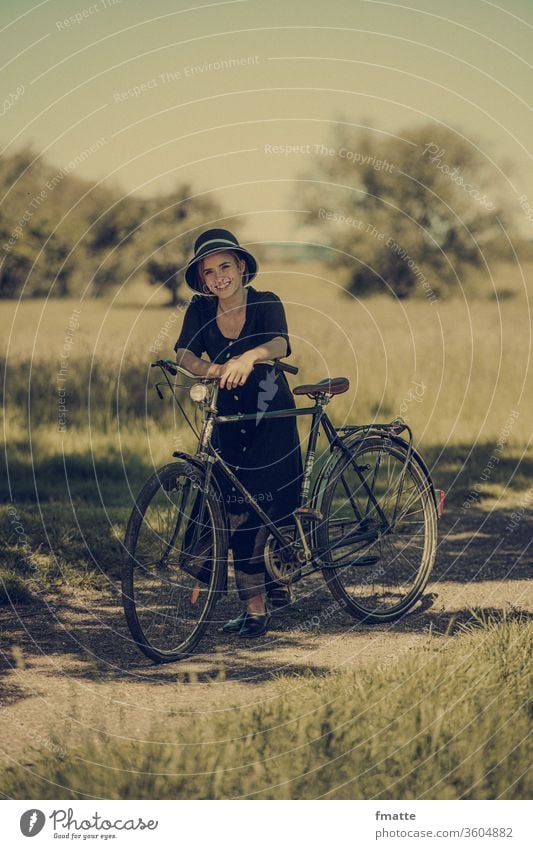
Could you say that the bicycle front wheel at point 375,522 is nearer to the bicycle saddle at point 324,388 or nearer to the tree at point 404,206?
the bicycle saddle at point 324,388

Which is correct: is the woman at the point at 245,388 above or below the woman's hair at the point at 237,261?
below

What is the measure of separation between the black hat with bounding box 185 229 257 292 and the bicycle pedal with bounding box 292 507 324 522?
119 cm

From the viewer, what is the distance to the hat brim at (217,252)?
19.7ft

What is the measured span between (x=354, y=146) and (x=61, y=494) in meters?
13.4

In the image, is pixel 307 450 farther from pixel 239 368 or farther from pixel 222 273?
pixel 222 273

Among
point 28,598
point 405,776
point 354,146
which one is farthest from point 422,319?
point 405,776

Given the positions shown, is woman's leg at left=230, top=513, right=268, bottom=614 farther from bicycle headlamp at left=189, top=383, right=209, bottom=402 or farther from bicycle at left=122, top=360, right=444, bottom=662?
bicycle headlamp at left=189, top=383, right=209, bottom=402

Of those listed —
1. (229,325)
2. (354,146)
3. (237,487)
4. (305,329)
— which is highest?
(354,146)

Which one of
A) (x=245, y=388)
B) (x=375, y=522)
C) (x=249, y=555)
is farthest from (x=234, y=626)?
(x=245, y=388)

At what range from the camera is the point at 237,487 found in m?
6.09

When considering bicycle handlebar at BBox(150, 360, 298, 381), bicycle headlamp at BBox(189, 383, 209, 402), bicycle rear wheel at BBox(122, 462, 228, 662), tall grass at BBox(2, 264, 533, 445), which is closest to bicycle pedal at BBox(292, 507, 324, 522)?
bicycle rear wheel at BBox(122, 462, 228, 662)

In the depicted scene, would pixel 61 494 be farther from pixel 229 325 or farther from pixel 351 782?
pixel 351 782
